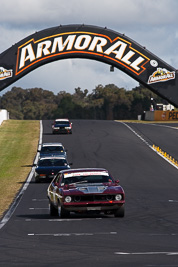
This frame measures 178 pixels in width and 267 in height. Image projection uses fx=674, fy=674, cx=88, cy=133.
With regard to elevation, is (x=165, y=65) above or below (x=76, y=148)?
above

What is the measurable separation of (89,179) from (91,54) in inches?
808

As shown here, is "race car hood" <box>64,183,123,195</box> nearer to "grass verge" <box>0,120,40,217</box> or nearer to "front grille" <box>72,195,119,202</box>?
"front grille" <box>72,195,119,202</box>

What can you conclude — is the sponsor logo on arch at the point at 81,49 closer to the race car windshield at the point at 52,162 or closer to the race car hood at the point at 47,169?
the race car windshield at the point at 52,162

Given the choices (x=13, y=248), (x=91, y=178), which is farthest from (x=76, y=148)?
(x=13, y=248)

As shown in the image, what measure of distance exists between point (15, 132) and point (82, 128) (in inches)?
305

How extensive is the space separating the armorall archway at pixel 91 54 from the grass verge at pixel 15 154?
20.9ft

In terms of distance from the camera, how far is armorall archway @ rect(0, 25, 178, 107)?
3847 centimetres

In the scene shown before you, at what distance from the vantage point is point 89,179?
2011 cm

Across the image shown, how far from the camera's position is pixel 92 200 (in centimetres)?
1880

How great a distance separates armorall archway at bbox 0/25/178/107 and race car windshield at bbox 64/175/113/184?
18.6 m

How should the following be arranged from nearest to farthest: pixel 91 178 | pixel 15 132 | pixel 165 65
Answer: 1. pixel 91 178
2. pixel 165 65
3. pixel 15 132

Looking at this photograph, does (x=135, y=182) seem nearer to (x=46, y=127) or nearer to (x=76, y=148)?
(x=76, y=148)

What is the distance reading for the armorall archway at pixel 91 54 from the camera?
3847 cm

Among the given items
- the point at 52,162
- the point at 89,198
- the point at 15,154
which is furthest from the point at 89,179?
the point at 15,154
